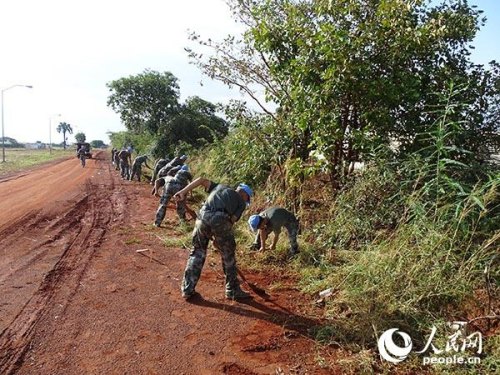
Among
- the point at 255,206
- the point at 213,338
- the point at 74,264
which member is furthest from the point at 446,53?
the point at 74,264

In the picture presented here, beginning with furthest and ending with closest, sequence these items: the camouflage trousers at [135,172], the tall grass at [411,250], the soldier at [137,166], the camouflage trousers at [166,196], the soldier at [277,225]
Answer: the camouflage trousers at [135,172] < the soldier at [137,166] < the camouflage trousers at [166,196] < the soldier at [277,225] < the tall grass at [411,250]

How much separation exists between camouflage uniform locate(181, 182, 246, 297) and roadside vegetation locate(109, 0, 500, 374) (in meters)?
1.16

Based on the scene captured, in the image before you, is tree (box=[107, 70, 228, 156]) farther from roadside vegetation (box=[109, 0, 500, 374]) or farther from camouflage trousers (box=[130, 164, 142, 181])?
roadside vegetation (box=[109, 0, 500, 374])

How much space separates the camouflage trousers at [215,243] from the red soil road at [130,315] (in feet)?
0.87

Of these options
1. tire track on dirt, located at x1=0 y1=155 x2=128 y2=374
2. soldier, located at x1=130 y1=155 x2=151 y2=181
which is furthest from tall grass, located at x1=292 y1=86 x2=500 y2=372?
soldier, located at x1=130 y1=155 x2=151 y2=181

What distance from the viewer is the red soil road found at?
12.7 feet

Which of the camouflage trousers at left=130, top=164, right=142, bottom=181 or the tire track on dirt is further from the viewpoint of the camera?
the camouflage trousers at left=130, top=164, right=142, bottom=181

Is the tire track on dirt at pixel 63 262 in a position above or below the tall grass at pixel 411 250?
below

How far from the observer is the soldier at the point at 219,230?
17.5 feet

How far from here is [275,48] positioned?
7.71 meters

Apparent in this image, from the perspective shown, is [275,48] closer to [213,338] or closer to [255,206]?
[255,206]

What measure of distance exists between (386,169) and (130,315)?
4322 millimetres

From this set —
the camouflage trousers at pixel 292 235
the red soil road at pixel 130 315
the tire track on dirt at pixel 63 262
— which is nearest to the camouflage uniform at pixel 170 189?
the red soil road at pixel 130 315

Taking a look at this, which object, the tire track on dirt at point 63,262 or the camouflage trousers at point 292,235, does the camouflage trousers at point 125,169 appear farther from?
the camouflage trousers at point 292,235
